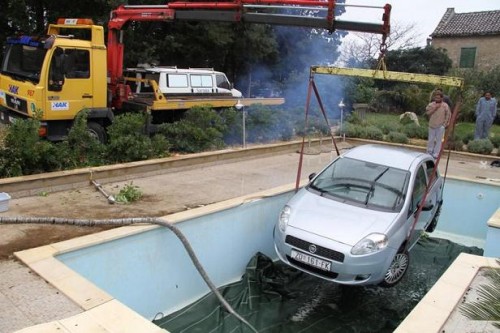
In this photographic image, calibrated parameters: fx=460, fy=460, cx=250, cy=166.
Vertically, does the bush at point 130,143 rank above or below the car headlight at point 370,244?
above

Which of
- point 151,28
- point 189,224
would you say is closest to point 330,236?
point 189,224

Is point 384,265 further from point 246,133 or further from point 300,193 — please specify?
point 246,133

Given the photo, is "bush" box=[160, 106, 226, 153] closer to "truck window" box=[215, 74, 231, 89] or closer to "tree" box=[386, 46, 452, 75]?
"truck window" box=[215, 74, 231, 89]

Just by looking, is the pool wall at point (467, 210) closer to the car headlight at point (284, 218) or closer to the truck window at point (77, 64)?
the car headlight at point (284, 218)

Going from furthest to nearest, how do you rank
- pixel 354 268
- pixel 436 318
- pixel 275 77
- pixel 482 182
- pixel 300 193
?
1. pixel 275 77
2. pixel 482 182
3. pixel 300 193
4. pixel 354 268
5. pixel 436 318

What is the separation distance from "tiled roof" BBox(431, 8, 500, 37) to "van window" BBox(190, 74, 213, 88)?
1017 inches

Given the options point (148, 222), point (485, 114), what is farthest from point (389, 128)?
point (148, 222)

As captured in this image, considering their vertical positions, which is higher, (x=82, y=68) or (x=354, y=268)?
(x=82, y=68)

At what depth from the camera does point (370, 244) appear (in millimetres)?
5453

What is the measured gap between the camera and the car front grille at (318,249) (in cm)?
537

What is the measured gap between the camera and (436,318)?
148 inches

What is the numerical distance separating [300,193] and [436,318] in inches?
122

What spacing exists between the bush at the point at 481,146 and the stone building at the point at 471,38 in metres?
20.5

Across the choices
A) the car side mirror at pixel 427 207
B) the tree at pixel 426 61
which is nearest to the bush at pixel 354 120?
the car side mirror at pixel 427 207
